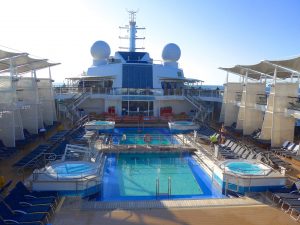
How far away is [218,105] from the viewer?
2659cm

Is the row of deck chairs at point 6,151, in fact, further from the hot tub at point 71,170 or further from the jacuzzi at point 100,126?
the jacuzzi at point 100,126

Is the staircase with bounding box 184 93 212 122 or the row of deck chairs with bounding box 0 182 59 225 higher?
the staircase with bounding box 184 93 212 122

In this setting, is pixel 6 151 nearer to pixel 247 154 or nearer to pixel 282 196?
pixel 247 154

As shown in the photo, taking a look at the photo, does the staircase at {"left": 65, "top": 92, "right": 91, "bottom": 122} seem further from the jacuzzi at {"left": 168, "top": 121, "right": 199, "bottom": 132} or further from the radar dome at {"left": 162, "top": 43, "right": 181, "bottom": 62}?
the radar dome at {"left": 162, "top": 43, "right": 181, "bottom": 62}

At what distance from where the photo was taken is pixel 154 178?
35.5ft

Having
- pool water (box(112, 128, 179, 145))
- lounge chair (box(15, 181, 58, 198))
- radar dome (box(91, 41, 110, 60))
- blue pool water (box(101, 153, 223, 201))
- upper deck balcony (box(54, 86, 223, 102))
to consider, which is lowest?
blue pool water (box(101, 153, 223, 201))

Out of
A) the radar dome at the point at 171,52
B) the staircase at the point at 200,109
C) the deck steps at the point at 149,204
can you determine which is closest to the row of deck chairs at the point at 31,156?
the deck steps at the point at 149,204

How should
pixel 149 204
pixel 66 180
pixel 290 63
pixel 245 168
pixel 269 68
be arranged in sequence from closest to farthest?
pixel 149 204 < pixel 66 180 < pixel 245 168 < pixel 290 63 < pixel 269 68

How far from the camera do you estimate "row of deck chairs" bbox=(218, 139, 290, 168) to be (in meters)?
10.9

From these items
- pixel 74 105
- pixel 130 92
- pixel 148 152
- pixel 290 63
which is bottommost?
pixel 148 152

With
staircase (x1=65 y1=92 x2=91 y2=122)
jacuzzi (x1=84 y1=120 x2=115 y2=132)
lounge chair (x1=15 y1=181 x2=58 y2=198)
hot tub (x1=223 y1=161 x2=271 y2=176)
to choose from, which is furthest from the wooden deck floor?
staircase (x1=65 y1=92 x2=91 y2=122)

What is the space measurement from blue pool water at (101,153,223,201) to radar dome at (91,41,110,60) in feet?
56.6

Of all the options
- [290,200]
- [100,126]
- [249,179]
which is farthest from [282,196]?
[100,126]

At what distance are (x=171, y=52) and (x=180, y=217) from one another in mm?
24568
